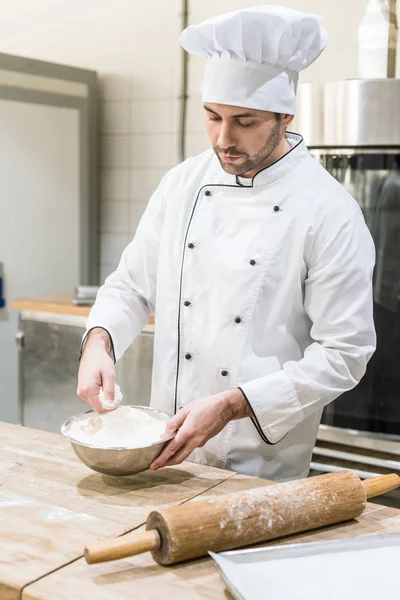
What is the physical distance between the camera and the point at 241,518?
3.76ft

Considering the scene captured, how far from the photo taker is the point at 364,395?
253 centimetres

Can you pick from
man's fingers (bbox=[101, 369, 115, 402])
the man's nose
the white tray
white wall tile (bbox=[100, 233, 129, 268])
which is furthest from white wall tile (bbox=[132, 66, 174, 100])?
the white tray

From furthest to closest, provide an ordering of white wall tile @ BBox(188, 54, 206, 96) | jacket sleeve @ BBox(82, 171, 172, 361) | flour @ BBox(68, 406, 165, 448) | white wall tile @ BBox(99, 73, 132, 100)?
white wall tile @ BBox(99, 73, 132, 100)
white wall tile @ BBox(188, 54, 206, 96)
jacket sleeve @ BBox(82, 171, 172, 361)
flour @ BBox(68, 406, 165, 448)

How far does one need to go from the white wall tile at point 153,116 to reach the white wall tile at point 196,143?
92 millimetres

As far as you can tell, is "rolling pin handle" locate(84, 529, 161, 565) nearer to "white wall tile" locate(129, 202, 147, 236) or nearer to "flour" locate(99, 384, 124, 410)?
"flour" locate(99, 384, 124, 410)

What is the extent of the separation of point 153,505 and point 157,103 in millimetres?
2410

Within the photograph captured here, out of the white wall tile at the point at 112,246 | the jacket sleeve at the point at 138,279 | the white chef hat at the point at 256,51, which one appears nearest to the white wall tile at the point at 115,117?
the white wall tile at the point at 112,246

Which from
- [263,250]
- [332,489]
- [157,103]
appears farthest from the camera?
[157,103]

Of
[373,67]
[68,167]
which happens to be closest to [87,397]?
[373,67]

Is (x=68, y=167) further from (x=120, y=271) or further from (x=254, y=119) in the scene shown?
(x=254, y=119)

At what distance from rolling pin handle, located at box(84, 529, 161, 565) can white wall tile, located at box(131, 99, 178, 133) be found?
2504 mm

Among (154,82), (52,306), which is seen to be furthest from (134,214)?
(52,306)

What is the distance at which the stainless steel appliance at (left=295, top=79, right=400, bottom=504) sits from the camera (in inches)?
92.5

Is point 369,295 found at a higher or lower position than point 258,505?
higher
